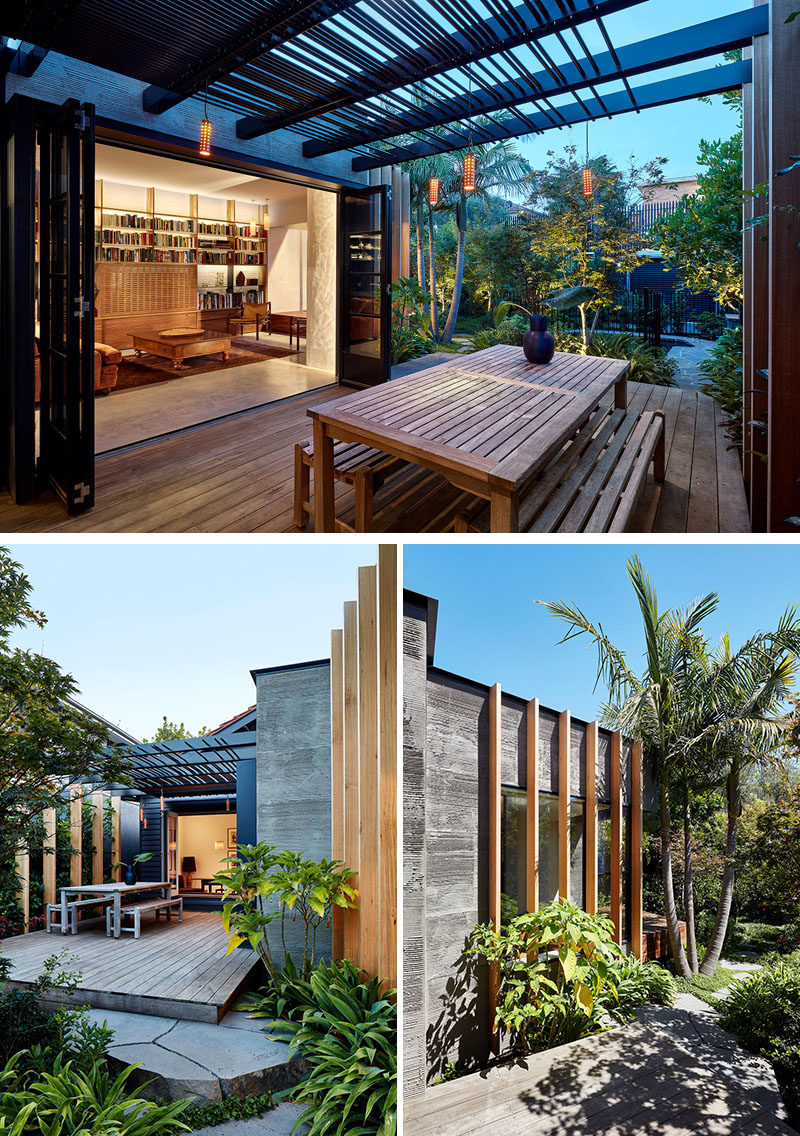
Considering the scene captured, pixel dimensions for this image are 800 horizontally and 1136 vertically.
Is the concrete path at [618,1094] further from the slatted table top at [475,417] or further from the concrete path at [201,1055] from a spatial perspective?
the slatted table top at [475,417]

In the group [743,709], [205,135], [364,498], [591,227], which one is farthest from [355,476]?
[591,227]

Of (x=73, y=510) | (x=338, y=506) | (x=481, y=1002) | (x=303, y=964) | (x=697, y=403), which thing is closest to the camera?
(x=481, y=1002)

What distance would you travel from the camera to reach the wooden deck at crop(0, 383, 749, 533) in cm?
402

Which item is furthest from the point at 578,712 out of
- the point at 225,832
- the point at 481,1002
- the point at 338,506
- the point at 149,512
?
the point at 225,832

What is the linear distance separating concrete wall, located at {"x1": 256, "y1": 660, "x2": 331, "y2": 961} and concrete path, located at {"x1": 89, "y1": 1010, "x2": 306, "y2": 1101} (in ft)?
1.73

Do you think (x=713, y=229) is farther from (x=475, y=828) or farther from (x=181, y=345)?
(x=181, y=345)

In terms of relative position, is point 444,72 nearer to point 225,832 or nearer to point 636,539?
point 636,539

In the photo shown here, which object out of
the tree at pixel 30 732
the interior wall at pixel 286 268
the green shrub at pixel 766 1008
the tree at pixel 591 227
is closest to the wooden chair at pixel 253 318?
the interior wall at pixel 286 268

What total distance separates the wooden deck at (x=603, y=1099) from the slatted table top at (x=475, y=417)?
203 centimetres

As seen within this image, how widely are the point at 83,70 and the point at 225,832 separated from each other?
8.63m

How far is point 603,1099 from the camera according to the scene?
7.25ft

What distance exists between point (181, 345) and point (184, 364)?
1.08 ft

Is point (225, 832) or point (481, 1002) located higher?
point (481, 1002)

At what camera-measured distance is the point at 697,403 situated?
22.8 ft
